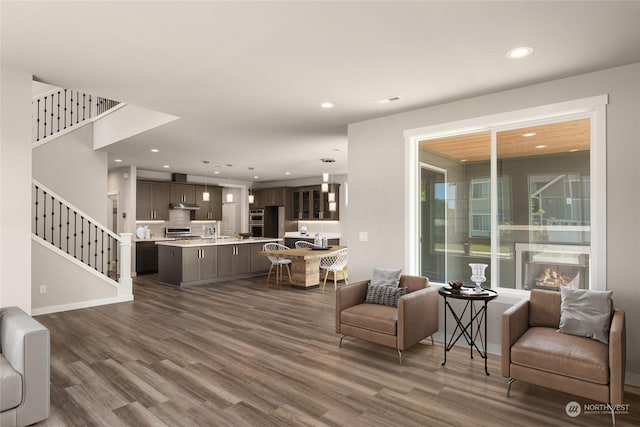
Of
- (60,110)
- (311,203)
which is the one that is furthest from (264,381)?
(311,203)

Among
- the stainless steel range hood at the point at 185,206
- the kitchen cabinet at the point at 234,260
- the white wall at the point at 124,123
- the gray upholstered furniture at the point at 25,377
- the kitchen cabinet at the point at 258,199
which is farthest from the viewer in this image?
the kitchen cabinet at the point at 258,199

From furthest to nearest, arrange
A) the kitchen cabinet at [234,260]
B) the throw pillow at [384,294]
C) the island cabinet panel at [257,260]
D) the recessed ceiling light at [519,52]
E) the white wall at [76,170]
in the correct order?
the island cabinet panel at [257,260] < the kitchen cabinet at [234,260] < the white wall at [76,170] < the throw pillow at [384,294] < the recessed ceiling light at [519,52]

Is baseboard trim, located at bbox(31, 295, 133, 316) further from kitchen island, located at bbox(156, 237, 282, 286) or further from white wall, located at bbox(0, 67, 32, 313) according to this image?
white wall, located at bbox(0, 67, 32, 313)

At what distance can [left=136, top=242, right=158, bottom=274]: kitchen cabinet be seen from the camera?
908 cm

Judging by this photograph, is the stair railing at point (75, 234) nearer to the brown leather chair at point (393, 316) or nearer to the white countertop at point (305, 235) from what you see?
the brown leather chair at point (393, 316)

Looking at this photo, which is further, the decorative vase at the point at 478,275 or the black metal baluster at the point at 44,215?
the black metal baluster at the point at 44,215

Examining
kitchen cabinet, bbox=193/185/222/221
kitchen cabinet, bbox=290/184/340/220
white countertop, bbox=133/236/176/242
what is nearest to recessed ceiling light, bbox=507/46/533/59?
kitchen cabinet, bbox=290/184/340/220

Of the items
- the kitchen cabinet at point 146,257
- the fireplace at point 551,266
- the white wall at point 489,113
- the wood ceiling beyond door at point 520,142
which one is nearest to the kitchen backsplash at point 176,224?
the kitchen cabinet at point 146,257

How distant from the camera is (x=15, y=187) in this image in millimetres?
3357

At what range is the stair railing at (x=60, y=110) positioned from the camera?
6.70 m

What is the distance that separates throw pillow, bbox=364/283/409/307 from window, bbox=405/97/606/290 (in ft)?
1.80

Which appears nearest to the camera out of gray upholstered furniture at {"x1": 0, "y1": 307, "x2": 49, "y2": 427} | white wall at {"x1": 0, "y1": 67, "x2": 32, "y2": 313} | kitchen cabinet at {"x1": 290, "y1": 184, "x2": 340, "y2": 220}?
gray upholstered furniture at {"x1": 0, "y1": 307, "x2": 49, "y2": 427}

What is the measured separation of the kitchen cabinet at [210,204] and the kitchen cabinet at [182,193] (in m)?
0.16

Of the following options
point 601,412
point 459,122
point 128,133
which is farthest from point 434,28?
point 128,133
